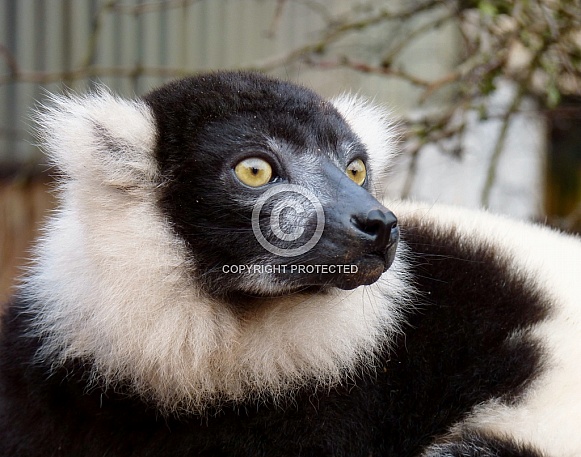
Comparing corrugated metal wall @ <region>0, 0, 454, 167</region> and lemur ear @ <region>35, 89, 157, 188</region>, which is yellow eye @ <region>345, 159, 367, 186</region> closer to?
lemur ear @ <region>35, 89, 157, 188</region>

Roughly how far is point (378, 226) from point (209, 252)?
2.11 ft

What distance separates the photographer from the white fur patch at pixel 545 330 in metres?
2.95

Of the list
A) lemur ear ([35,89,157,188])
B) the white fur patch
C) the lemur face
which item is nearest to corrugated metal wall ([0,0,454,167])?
lemur ear ([35,89,157,188])

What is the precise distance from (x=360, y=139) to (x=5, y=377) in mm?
1745

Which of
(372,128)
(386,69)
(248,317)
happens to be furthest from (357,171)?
(386,69)

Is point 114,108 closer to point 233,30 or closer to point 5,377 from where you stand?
point 5,377

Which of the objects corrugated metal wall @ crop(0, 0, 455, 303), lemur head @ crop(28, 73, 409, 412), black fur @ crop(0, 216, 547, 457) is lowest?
black fur @ crop(0, 216, 547, 457)

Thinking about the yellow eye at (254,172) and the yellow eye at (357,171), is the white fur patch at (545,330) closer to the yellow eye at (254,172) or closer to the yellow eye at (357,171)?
the yellow eye at (357,171)

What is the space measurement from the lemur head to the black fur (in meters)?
0.08

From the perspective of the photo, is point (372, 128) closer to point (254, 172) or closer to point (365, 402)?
point (254, 172)

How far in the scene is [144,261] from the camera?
2914 millimetres

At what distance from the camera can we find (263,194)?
2938 mm

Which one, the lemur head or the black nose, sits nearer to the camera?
the black nose

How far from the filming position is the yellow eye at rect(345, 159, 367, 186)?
3.22m
